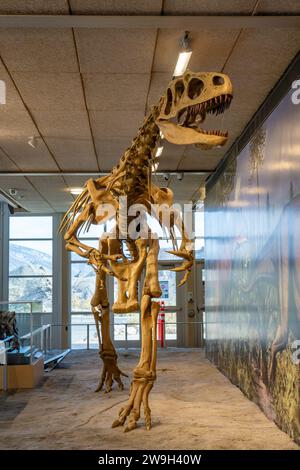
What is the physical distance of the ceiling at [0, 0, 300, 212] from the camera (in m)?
3.61

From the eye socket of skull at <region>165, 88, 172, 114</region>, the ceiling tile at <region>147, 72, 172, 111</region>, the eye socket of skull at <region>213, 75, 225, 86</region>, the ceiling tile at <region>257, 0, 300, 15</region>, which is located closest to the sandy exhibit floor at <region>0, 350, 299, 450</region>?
the eye socket of skull at <region>165, 88, 172, 114</region>

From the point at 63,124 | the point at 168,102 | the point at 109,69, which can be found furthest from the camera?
the point at 63,124

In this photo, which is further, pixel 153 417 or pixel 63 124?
pixel 63 124

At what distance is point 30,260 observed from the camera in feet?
43.4

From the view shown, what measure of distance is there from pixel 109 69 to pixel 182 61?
694 mm

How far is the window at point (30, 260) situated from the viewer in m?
13.1

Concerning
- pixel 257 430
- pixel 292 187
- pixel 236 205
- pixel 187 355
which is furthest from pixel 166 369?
pixel 292 187

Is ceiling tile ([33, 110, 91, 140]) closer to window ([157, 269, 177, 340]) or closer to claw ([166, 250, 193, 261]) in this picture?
claw ([166, 250, 193, 261])

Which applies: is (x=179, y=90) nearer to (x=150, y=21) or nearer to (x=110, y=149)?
(x=150, y=21)

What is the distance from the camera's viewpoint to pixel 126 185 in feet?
15.8

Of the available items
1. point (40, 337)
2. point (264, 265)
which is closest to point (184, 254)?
point (264, 265)

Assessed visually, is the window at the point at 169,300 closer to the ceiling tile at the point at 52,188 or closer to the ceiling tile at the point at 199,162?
the ceiling tile at the point at 52,188
